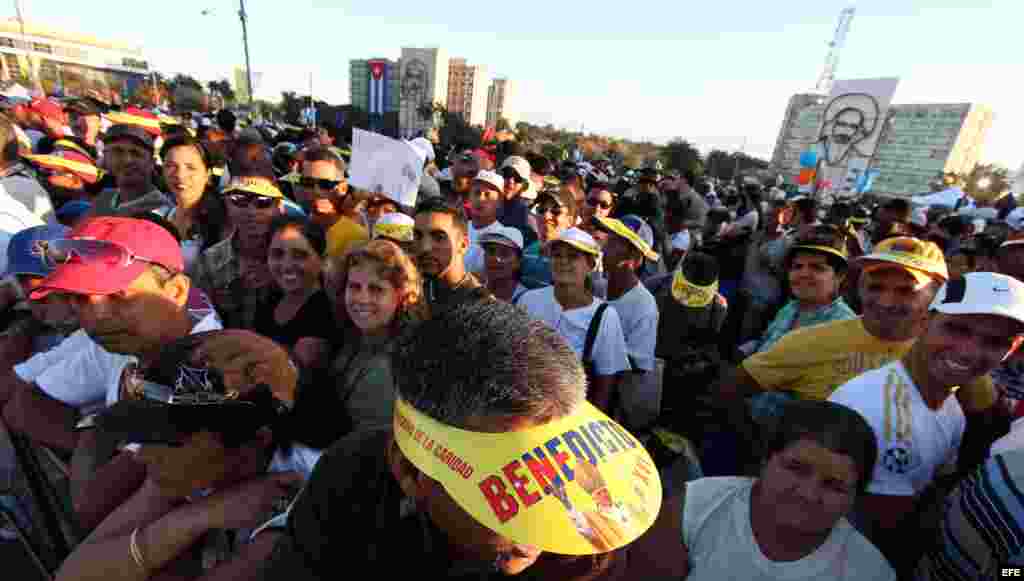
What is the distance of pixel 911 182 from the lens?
37906 mm

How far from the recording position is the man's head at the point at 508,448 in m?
0.84

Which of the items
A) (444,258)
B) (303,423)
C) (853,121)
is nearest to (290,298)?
(444,258)

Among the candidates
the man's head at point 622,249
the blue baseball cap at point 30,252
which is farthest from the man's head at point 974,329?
the blue baseball cap at point 30,252

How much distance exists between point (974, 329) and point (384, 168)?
4.07m

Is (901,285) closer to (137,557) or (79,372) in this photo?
(137,557)

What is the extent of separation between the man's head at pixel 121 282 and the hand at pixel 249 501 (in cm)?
94

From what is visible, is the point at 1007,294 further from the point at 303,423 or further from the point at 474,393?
the point at 303,423

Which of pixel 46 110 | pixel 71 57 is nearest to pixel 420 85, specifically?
pixel 46 110

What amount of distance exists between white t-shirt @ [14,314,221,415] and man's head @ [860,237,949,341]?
10.3ft

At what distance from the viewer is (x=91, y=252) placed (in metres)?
1.80

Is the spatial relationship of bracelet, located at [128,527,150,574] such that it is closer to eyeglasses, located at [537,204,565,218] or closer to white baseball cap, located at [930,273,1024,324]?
white baseball cap, located at [930,273,1024,324]

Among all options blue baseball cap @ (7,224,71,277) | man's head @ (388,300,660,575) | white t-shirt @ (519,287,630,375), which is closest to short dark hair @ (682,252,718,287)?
white t-shirt @ (519,287,630,375)

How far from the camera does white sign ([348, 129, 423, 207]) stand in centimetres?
423

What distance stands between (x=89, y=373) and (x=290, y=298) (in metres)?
1.03
